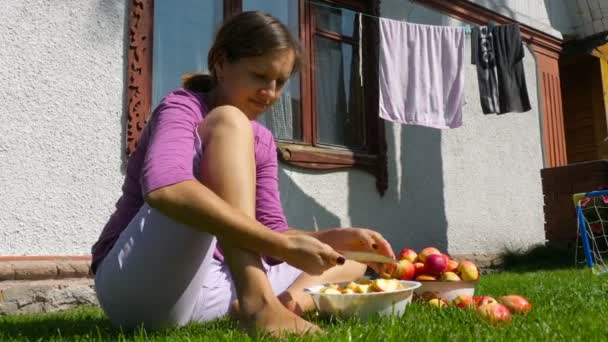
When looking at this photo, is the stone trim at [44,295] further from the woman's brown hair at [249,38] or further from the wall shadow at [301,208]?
the woman's brown hair at [249,38]

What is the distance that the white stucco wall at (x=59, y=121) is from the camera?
3.21 meters

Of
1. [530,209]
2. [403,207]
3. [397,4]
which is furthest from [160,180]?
[530,209]

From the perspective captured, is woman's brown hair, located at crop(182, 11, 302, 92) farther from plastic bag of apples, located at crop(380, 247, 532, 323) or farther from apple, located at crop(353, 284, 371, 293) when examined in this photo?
plastic bag of apples, located at crop(380, 247, 532, 323)

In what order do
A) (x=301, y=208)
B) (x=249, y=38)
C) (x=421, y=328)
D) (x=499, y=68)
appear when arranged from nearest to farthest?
(x=421, y=328) < (x=249, y=38) < (x=301, y=208) < (x=499, y=68)

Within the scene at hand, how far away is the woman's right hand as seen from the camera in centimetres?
135

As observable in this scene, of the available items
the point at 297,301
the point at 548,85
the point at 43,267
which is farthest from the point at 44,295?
the point at 548,85

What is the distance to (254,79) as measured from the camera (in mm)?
1745

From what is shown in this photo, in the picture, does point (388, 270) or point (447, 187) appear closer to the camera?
point (388, 270)

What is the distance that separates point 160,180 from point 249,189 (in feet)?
0.77

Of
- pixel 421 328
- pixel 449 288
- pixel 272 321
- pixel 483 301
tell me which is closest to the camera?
pixel 272 321

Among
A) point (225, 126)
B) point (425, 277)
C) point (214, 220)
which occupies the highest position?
point (225, 126)

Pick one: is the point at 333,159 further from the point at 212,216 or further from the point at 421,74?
the point at 212,216

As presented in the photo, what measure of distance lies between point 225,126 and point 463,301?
118 centimetres

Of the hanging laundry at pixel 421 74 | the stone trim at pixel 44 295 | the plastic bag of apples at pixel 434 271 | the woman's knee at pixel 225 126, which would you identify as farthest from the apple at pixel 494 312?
the hanging laundry at pixel 421 74
